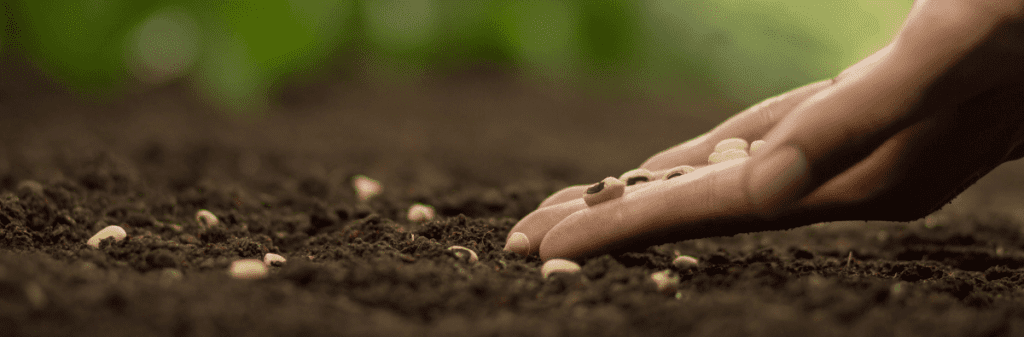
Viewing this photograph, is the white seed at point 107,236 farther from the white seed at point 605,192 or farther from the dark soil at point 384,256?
the white seed at point 605,192

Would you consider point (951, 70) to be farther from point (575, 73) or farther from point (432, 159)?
point (575, 73)

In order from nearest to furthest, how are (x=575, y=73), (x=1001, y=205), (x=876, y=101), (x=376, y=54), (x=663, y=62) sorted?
(x=876, y=101)
(x=1001, y=205)
(x=376, y=54)
(x=575, y=73)
(x=663, y=62)

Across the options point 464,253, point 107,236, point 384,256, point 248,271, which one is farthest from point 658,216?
point 107,236

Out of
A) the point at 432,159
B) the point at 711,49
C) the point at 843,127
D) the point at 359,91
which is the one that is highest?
the point at 711,49

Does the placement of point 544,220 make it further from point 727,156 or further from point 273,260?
point 273,260

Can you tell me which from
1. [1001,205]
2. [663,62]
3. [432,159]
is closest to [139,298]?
[432,159]

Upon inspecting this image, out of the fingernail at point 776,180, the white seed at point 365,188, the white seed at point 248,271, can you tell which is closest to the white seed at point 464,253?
the white seed at point 248,271

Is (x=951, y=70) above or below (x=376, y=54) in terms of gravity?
below
